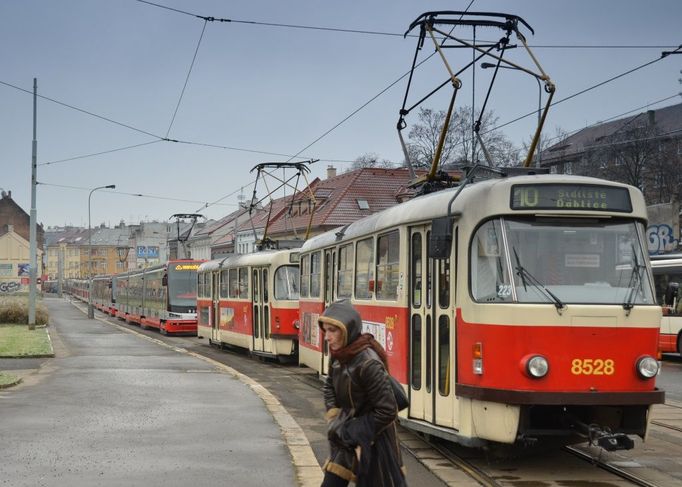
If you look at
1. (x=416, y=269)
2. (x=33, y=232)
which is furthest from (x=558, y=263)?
(x=33, y=232)

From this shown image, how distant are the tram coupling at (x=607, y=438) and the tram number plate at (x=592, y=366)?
50 cm

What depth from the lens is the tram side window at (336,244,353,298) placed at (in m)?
14.1

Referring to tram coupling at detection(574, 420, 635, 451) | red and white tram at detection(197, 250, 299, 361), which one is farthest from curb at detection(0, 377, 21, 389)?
tram coupling at detection(574, 420, 635, 451)

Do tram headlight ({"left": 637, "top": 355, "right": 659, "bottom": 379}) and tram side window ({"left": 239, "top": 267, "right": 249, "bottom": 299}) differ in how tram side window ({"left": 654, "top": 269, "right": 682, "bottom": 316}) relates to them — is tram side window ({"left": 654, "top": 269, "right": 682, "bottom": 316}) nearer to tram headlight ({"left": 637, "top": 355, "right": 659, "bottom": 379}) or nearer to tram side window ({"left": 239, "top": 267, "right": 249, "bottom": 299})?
tram side window ({"left": 239, "top": 267, "right": 249, "bottom": 299})

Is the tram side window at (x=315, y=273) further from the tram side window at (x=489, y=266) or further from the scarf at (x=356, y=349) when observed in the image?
the scarf at (x=356, y=349)

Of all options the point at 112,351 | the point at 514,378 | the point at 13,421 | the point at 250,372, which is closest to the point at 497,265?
the point at 514,378

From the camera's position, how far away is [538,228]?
9234 millimetres

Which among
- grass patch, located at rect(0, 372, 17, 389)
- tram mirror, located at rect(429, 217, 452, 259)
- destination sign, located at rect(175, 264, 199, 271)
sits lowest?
grass patch, located at rect(0, 372, 17, 389)

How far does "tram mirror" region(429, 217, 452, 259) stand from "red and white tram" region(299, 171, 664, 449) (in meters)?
0.01

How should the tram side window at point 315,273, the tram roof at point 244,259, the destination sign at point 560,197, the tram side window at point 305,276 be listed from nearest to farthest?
1. the destination sign at point 560,197
2. the tram side window at point 315,273
3. the tram side window at point 305,276
4. the tram roof at point 244,259

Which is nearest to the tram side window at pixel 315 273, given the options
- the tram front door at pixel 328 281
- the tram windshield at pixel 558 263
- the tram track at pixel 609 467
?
the tram front door at pixel 328 281

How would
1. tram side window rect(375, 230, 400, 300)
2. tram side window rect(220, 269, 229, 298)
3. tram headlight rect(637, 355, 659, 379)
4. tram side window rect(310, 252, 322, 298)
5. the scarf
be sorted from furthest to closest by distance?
tram side window rect(220, 269, 229, 298)
tram side window rect(310, 252, 322, 298)
tram side window rect(375, 230, 400, 300)
tram headlight rect(637, 355, 659, 379)
the scarf

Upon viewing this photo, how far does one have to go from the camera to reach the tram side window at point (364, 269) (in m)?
12.7

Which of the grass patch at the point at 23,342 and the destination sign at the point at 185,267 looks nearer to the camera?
the grass patch at the point at 23,342
